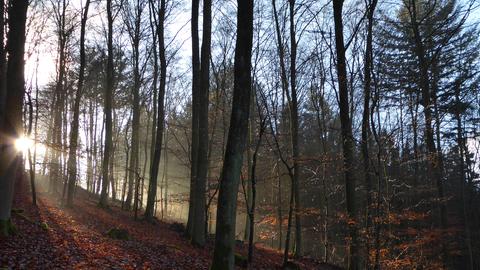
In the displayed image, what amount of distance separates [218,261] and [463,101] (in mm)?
18681

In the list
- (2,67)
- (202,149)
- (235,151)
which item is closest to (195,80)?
(202,149)

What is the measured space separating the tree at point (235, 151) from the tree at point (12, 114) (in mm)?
5098

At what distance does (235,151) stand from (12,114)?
18.3 feet

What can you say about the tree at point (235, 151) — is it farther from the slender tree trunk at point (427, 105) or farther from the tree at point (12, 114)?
the slender tree trunk at point (427, 105)

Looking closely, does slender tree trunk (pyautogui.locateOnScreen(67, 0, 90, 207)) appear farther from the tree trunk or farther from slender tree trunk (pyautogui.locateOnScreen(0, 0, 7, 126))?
the tree trunk

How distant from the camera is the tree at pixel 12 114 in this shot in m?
8.91

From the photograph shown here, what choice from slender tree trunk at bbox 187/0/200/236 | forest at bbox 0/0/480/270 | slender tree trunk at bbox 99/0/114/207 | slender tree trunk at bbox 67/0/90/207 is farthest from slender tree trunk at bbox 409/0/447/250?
slender tree trunk at bbox 67/0/90/207

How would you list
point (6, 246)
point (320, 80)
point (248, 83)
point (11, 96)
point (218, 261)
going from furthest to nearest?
point (320, 80), point (11, 96), point (6, 246), point (248, 83), point (218, 261)

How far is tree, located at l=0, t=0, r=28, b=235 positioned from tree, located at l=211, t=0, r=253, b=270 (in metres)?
5.10

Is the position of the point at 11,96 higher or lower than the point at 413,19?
lower

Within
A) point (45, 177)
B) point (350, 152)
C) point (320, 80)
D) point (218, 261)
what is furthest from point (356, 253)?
point (45, 177)

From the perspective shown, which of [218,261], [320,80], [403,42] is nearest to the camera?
[218,261]

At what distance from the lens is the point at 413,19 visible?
17.1 metres

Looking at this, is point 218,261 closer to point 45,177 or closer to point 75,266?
point 75,266
